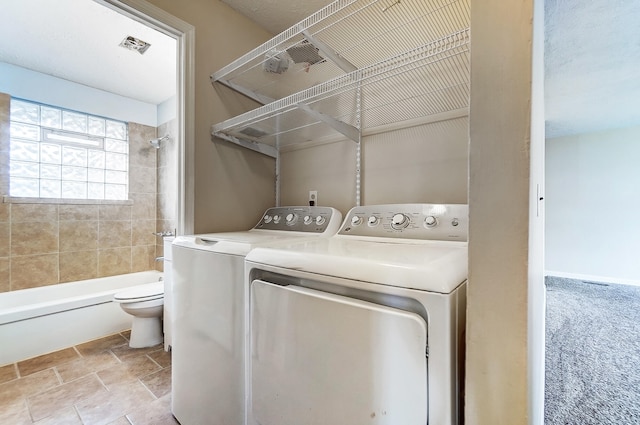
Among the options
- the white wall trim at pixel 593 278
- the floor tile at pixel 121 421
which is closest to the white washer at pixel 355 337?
the floor tile at pixel 121 421

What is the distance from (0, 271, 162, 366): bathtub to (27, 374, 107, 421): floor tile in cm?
66

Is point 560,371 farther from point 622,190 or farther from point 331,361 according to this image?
point 622,190

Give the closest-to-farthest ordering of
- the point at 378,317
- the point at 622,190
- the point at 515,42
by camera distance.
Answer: the point at 515,42
the point at 378,317
the point at 622,190

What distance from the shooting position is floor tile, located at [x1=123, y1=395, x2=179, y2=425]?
1.39m

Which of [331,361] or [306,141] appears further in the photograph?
[306,141]

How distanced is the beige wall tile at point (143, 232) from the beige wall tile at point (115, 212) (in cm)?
13

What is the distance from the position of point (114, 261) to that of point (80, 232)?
18.3 inches

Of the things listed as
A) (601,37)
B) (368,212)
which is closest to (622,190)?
(601,37)

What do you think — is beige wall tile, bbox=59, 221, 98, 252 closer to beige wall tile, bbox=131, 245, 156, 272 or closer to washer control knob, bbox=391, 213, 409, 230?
beige wall tile, bbox=131, 245, 156, 272

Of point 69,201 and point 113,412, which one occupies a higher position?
point 69,201

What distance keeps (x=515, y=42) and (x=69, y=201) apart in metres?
3.80

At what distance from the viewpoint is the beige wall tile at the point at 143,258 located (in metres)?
3.26

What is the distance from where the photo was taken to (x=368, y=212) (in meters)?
1.36

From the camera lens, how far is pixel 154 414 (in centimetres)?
144
